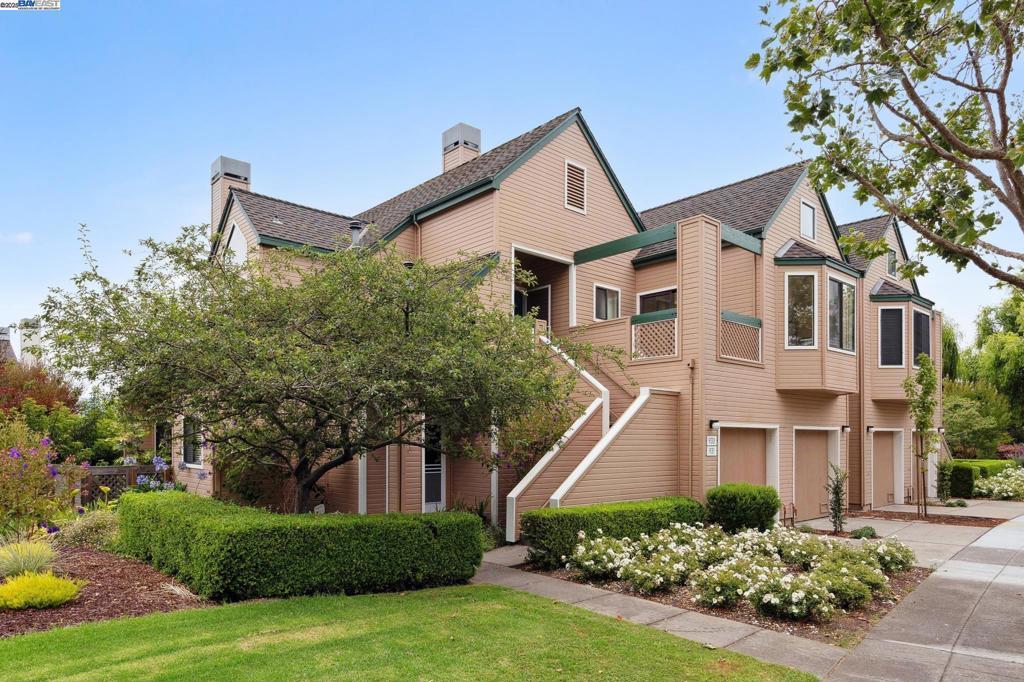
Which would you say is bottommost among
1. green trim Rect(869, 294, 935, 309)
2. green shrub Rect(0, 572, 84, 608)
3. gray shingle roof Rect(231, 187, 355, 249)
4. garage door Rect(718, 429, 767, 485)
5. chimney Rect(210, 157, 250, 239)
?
green shrub Rect(0, 572, 84, 608)

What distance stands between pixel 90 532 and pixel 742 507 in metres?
11.4

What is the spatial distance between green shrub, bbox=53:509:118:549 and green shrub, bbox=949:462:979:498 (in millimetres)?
23401

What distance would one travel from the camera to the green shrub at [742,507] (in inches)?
464

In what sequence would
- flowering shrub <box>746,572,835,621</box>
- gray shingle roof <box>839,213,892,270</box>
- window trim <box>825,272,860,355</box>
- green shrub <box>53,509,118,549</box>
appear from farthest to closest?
gray shingle roof <box>839,213,892,270</box>
window trim <box>825,272,860,355</box>
green shrub <box>53,509,118,549</box>
flowering shrub <box>746,572,835,621</box>

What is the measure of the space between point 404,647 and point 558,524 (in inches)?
169

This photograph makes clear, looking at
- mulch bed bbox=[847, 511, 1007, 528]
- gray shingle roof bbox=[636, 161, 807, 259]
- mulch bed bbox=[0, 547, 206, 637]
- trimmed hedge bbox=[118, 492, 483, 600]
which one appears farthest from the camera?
gray shingle roof bbox=[636, 161, 807, 259]

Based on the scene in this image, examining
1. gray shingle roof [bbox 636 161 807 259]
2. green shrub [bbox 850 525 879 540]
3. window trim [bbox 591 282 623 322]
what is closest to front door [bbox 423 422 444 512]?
window trim [bbox 591 282 623 322]

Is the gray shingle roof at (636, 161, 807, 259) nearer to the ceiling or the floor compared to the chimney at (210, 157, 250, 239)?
nearer to the floor

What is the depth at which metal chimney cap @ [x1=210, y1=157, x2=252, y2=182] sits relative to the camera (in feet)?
61.9

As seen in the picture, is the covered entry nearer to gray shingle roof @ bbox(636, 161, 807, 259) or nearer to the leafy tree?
gray shingle roof @ bbox(636, 161, 807, 259)

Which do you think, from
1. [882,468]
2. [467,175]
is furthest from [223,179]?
[882,468]

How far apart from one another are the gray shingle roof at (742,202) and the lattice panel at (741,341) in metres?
2.58

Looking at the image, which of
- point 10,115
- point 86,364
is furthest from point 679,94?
point 10,115

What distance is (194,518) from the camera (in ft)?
26.7
